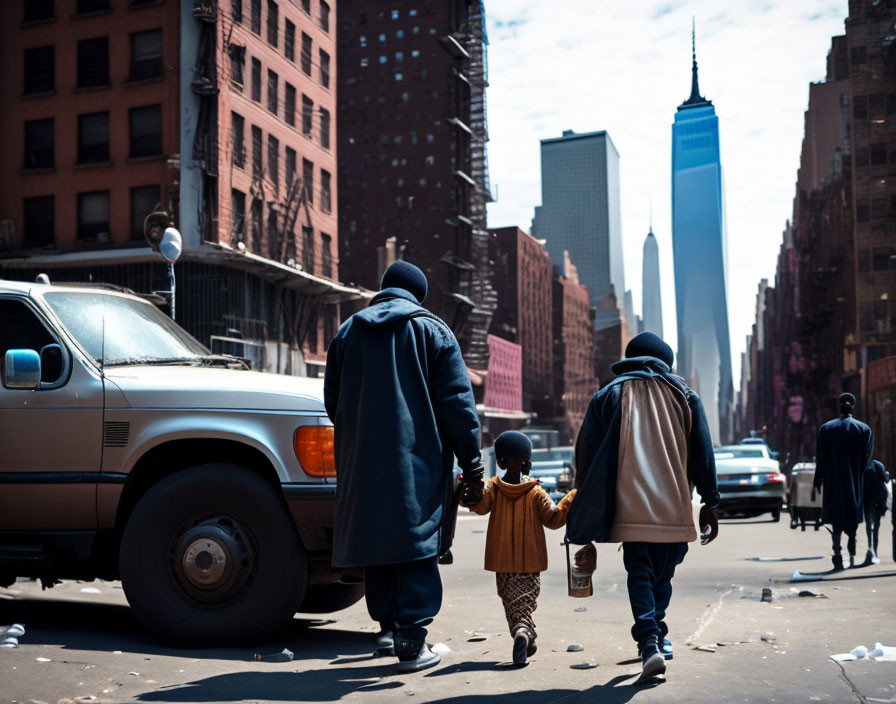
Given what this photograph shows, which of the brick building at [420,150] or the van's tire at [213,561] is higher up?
the brick building at [420,150]

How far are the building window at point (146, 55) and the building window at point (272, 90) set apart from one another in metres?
5.84

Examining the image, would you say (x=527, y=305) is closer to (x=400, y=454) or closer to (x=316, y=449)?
(x=316, y=449)

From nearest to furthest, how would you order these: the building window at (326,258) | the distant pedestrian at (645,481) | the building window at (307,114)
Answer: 1. the distant pedestrian at (645,481)
2. the building window at (307,114)
3. the building window at (326,258)

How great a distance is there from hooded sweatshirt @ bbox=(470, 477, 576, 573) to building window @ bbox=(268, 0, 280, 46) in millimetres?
39439

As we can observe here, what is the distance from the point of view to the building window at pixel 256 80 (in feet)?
134

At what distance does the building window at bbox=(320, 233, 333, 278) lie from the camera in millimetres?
46594

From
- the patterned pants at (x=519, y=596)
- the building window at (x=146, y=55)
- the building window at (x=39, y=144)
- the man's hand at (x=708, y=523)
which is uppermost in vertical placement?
the building window at (x=146, y=55)

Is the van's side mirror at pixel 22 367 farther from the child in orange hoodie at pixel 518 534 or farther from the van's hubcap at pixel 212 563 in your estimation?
the child in orange hoodie at pixel 518 534

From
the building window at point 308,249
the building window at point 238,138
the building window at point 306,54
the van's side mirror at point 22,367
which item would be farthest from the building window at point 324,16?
the van's side mirror at point 22,367

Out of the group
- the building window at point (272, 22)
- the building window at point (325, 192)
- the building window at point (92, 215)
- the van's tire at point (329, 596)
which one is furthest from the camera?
the building window at point (325, 192)

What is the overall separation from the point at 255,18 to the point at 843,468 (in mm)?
34784

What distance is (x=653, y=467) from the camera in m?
5.43

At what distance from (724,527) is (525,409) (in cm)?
10941

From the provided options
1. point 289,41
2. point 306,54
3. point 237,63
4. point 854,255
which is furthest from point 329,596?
point 854,255
